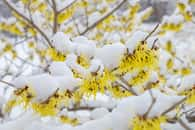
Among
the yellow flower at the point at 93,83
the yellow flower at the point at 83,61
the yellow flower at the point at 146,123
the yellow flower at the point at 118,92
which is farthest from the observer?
the yellow flower at the point at 118,92

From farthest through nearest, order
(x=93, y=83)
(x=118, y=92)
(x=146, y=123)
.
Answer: (x=118, y=92) < (x=93, y=83) < (x=146, y=123)

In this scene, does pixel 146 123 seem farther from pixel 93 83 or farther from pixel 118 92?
pixel 118 92

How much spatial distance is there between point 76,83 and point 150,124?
0.95ft

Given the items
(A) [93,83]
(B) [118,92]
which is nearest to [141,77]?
(B) [118,92]

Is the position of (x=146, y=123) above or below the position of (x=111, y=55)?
below

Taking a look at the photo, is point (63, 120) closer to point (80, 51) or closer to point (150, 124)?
point (80, 51)

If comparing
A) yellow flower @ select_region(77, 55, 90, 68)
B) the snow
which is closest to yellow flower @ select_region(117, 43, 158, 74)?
the snow

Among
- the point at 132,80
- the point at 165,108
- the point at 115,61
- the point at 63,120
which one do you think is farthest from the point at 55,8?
the point at 165,108

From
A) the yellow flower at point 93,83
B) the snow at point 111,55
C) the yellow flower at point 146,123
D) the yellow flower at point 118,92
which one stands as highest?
the snow at point 111,55

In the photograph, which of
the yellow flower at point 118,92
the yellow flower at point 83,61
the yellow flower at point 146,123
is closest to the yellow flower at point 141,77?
the yellow flower at point 118,92

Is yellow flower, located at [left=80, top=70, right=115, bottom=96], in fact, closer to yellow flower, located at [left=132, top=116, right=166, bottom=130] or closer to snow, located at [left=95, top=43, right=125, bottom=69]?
snow, located at [left=95, top=43, right=125, bottom=69]

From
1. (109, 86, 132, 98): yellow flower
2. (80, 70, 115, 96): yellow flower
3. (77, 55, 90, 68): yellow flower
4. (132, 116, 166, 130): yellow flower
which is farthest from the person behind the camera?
(109, 86, 132, 98): yellow flower

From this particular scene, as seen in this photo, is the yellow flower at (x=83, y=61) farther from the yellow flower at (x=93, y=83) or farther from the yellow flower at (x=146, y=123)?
the yellow flower at (x=146, y=123)

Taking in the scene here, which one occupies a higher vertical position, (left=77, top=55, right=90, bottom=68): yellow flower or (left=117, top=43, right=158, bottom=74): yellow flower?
(left=77, top=55, right=90, bottom=68): yellow flower
